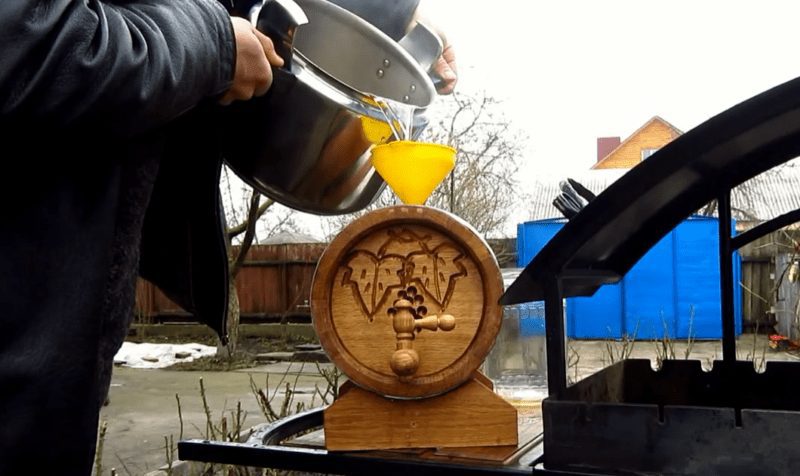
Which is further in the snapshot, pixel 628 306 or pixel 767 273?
pixel 767 273

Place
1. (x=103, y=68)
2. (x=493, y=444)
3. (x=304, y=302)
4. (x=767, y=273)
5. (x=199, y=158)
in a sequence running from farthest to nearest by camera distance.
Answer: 1. (x=304, y=302)
2. (x=767, y=273)
3. (x=199, y=158)
4. (x=493, y=444)
5. (x=103, y=68)

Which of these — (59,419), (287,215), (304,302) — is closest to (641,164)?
(59,419)

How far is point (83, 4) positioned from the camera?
78 centimetres

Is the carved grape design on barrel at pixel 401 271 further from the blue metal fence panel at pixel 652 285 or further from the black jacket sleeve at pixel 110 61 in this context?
the blue metal fence panel at pixel 652 285

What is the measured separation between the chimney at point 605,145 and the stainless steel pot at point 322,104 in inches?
995

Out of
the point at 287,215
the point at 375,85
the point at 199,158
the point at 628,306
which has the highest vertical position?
the point at 287,215

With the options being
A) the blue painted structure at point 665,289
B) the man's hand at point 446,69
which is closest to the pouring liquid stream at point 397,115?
the man's hand at point 446,69

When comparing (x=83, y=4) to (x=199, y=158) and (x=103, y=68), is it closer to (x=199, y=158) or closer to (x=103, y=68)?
(x=103, y=68)

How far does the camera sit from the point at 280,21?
1.12 m

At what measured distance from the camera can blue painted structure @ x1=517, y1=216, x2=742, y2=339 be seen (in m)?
8.59

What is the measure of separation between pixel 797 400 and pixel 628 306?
25.1ft

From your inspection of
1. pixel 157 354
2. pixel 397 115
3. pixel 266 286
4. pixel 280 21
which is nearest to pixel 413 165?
pixel 397 115

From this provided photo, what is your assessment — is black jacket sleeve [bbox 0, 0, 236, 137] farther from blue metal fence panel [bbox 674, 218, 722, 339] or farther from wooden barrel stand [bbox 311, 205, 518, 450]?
blue metal fence panel [bbox 674, 218, 722, 339]

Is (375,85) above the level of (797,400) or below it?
above
